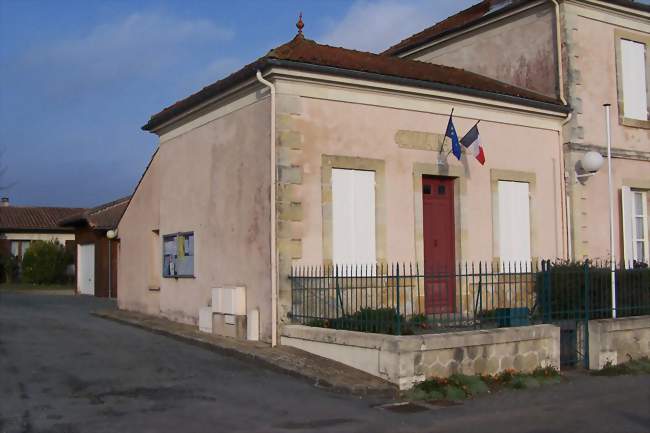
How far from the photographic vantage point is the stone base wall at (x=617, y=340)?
1137 cm

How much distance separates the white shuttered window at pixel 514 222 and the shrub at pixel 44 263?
2551cm

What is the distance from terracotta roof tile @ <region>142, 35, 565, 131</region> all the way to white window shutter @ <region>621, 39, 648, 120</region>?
2228mm

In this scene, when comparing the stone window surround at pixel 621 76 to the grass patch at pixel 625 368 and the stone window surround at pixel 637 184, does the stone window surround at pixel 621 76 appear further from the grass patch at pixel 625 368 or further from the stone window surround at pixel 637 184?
the grass patch at pixel 625 368

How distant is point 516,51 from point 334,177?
6590 mm

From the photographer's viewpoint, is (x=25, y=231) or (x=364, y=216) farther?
(x=25, y=231)

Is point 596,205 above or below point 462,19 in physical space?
below

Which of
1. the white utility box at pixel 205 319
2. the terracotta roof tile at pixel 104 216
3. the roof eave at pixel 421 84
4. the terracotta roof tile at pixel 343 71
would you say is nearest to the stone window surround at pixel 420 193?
the roof eave at pixel 421 84

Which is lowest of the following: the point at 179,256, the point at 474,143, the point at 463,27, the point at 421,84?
the point at 179,256

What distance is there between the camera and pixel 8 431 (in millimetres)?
7027

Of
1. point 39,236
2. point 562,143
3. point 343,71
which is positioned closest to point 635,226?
point 562,143

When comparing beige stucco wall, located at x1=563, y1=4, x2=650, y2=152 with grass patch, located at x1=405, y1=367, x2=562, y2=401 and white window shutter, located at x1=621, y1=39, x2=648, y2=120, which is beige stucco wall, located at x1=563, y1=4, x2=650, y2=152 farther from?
grass patch, located at x1=405, y1=367, x2=562, y2=401

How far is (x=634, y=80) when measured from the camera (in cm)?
1659

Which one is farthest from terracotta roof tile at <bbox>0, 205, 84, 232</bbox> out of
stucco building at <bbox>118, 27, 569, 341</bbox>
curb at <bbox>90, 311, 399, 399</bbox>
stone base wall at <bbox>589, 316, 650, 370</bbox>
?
stone base wall at <bbox>589, 316, 650, 370</bbox>

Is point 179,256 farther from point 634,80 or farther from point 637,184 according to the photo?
point 634,80
